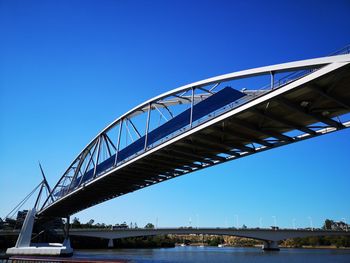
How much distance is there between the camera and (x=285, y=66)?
18875 millimetres

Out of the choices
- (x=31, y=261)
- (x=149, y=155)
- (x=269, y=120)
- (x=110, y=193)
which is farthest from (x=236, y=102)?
(x=110, y=193)

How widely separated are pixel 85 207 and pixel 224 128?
49.1m

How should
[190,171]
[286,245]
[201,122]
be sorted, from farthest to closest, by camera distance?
[286,245], [190,171], [201,122]

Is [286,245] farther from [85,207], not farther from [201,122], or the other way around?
[201,122]

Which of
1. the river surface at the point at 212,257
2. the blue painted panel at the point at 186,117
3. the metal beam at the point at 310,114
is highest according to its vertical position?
the blue painted panel at the point at 186,117

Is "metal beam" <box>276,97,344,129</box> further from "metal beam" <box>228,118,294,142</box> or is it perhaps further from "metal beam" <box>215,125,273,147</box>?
"metal beam" <box>215,125,273,147</box>

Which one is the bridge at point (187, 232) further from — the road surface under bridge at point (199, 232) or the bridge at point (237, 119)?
the bridge at point (237, 119)

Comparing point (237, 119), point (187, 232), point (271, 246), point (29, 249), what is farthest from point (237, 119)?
point (271, 246)

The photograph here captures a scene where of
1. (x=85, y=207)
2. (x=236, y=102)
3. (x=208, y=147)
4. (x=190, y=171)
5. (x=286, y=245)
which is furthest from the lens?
(x=286, y=245)

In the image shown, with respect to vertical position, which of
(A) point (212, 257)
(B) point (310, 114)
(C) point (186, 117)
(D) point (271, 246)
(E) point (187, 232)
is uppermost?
(C) point (186, 117)

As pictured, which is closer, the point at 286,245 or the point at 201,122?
the point at 201,122

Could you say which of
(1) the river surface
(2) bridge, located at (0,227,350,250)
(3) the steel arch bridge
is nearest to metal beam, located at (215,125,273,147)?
(3) the steel arch bridge

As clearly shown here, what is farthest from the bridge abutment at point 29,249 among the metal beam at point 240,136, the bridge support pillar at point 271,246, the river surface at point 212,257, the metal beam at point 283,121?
the bridge support pillar at point 271,246

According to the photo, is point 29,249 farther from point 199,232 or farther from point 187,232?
point 199,232
